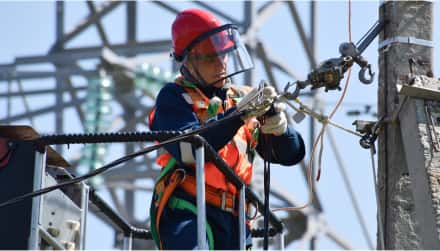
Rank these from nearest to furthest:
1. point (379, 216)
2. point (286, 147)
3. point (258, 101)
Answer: point (258, 101) < point (286, 147) < point (379, 216)

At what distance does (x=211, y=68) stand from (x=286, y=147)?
0.61 metres

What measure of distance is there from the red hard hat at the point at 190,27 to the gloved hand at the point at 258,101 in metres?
0.98

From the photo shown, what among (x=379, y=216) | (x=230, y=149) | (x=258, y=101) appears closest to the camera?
(x=258, y=101)

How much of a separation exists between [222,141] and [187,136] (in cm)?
45

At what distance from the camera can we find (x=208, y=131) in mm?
8117

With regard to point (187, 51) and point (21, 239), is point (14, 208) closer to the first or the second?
point (21, 239)

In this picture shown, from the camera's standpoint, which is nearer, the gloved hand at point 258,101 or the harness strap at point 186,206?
the gloved hand at point 258,101

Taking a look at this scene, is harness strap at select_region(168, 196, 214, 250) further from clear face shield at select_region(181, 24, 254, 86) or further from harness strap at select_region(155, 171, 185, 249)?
clear face shield at select_region(181, 24, 254, 86)

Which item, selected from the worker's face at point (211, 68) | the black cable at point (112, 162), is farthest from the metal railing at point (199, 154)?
the worker's face at point (211, 68)

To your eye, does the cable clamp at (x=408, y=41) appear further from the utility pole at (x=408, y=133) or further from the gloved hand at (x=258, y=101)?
the gloved hand at (x=258, y=101)

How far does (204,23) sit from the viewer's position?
29.0 ft

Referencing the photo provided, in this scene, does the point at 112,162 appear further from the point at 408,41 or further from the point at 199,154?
the point at 408,41

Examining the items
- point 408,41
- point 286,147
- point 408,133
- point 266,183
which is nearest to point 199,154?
point 266,183

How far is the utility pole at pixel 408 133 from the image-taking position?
27.8 ft
